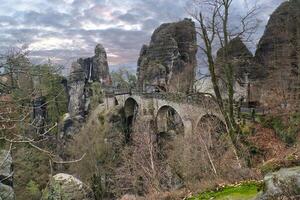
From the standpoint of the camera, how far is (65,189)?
15.4 m

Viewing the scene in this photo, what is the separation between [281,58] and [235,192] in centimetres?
2146

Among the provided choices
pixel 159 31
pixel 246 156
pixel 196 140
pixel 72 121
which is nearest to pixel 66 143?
pixel 72 121

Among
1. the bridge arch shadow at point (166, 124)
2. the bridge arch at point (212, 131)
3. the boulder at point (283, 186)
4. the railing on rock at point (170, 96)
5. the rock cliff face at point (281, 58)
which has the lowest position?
the bridge arch shadow at point (166, 124)

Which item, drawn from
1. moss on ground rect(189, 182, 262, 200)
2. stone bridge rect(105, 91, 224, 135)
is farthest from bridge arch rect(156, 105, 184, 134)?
moss on ground rect(189, 182, 262, 200)

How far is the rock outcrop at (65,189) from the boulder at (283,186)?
9865 millimetres

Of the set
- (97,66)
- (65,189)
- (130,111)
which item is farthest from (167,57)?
(65,189)

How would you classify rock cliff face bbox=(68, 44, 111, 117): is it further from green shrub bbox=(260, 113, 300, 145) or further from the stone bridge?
green shrub bbox=(260, 113, 300, 145)

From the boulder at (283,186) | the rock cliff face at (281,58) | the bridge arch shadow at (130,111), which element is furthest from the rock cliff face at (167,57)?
the boulder at (283,186)

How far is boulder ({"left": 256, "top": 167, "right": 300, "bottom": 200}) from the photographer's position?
5.75m

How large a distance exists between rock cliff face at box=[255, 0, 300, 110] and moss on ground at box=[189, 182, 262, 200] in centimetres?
1344

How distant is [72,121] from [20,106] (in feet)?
155

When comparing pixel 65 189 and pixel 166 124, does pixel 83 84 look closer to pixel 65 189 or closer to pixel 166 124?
pixel 166 124

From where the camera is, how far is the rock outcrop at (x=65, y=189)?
15305 millimetres

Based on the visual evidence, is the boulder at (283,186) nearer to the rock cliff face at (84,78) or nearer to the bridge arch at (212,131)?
the bridge arch at (212,131)
